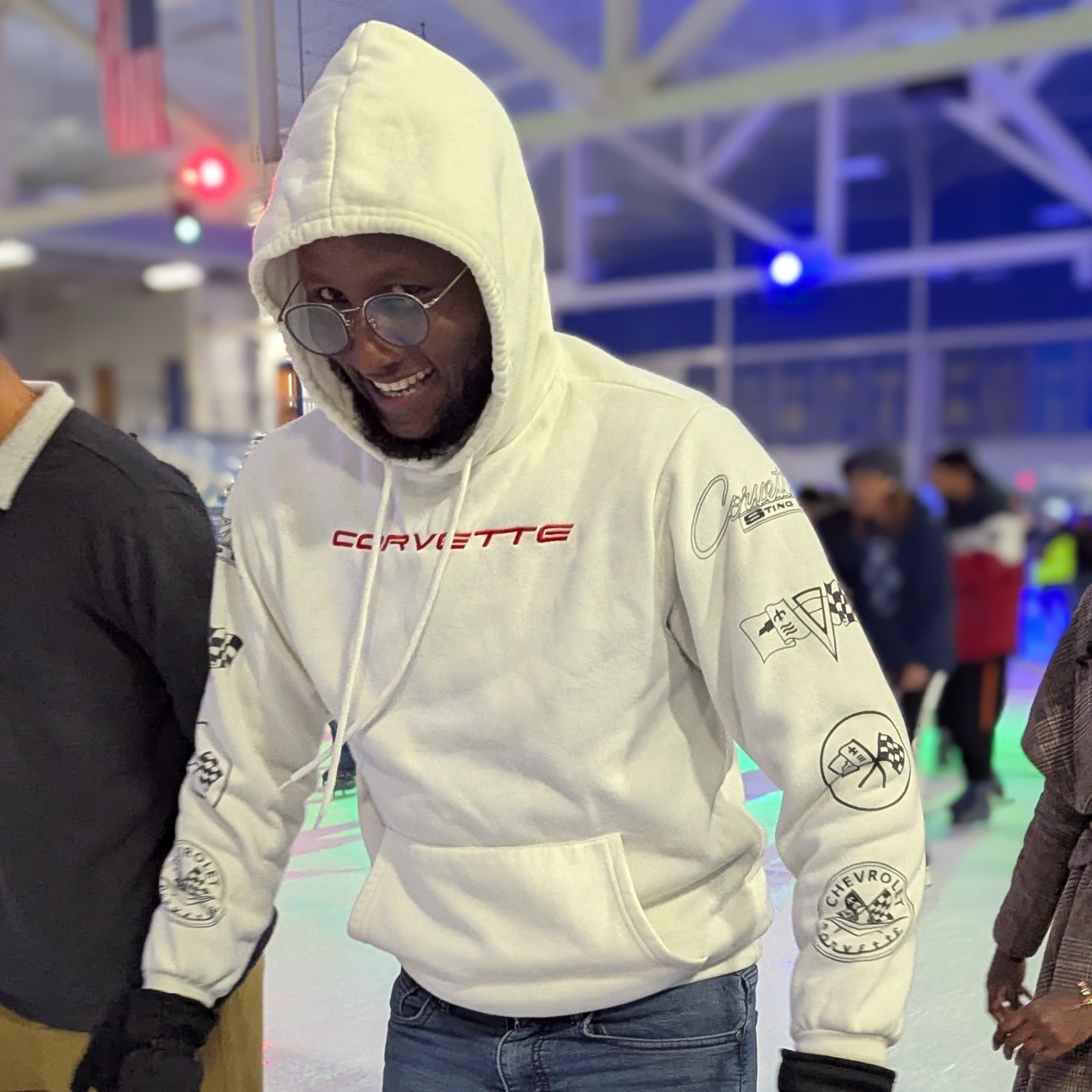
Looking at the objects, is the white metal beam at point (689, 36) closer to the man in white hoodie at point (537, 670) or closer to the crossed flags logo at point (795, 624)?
the man in white hoodie at point (537, 670)

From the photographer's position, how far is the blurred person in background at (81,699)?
1355mm

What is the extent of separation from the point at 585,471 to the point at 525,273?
208mm

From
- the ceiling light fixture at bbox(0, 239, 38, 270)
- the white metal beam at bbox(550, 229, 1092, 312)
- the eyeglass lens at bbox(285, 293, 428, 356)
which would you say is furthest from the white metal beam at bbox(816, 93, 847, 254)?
the eyeglass lens at bbox(285, 293, 428, 356)

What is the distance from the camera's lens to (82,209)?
9.45 meters

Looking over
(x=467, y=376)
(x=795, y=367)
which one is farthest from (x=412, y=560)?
(x=795, y=367)

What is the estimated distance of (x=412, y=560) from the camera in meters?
1.24

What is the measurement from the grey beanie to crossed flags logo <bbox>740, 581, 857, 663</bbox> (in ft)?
10.6

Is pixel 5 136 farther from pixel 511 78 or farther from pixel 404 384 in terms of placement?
pixel 404 384

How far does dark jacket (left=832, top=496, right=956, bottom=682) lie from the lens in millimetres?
4125

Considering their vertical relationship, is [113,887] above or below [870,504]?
below

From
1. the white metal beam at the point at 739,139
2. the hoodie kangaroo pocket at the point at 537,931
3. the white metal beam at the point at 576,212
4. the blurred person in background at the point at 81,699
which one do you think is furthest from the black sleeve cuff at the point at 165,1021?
the white metal beam at the point at 576,212

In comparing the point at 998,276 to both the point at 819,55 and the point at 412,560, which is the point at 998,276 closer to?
the point at 819,55

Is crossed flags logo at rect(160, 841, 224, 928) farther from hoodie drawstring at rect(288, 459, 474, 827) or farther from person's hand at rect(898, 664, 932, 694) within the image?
person's hand at rect(898, 664, 932, 694)

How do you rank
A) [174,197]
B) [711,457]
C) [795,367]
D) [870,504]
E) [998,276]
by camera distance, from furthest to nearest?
1. [795,367]
2. [998,276]
3. [174,197]
4. [870,504]
5. [711,457]
